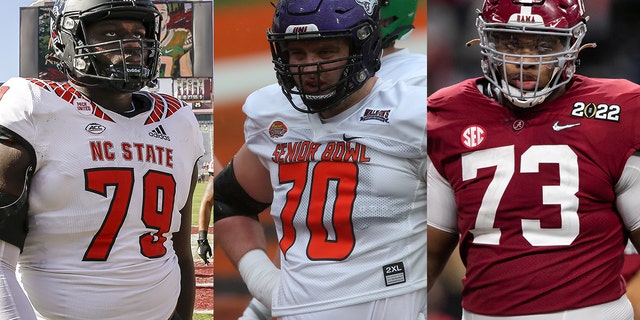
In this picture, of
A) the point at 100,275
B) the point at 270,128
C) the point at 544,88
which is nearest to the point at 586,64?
the point at 544,88

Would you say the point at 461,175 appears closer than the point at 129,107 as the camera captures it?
Yes

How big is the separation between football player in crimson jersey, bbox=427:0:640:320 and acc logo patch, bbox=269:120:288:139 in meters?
0.40

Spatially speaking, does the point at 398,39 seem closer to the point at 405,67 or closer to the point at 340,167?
the point at 405,67

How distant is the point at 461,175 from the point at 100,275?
895 mm

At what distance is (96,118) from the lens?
183 centimetres

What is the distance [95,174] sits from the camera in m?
1.79

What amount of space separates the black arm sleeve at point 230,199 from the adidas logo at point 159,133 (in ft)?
0.54

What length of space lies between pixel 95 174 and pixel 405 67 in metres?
0.78

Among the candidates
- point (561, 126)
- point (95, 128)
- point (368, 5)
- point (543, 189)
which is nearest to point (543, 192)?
point (543, 189)

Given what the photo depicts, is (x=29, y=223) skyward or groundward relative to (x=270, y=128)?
groundward

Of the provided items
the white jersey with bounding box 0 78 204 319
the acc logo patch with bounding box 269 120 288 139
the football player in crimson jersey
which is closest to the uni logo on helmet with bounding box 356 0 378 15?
the football player in crimson jersey

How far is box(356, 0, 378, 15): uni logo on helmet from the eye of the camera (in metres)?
1.72

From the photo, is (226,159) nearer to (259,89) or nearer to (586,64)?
(259,89)

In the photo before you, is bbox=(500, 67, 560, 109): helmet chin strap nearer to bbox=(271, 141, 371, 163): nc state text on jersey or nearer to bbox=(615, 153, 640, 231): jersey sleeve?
bbox=(615, 153, 640, 231): jersey sleeve
